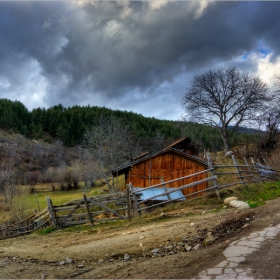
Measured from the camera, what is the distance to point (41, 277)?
571 cm

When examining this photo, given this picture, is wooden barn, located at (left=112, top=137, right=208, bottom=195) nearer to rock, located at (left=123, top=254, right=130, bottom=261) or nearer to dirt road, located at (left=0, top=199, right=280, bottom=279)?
dirt road, located at (left=0, top=199, right=280, bottom=279)

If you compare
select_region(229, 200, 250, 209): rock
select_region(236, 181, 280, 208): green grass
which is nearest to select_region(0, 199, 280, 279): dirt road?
select_region(229, 200, 250, 209): rock

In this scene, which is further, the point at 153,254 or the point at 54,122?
the point at 54,122

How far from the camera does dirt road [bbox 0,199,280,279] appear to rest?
472cm

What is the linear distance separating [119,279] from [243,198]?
7.92 m

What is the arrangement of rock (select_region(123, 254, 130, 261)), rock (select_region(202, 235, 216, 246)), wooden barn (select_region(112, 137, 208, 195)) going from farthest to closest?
wooden barn (select_region(112, 137, 208, 195)) < rock (select_region(123, 254, 130, 261)) < rock (select_region(202, 235, 216, 246))

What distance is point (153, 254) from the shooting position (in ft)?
20.0

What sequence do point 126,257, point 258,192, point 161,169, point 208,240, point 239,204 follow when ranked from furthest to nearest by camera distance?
point 161,169, point 258,192, point 239,204, point 126,257, point 208,240

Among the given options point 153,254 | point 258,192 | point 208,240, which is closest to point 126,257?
point 153,254

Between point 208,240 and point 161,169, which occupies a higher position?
point 161,169

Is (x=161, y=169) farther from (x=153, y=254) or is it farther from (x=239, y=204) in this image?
(x=153, y=254)

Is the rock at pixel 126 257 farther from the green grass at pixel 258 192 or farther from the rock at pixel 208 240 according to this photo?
the green grass at pixel 258 192

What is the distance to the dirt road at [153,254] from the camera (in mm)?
4718

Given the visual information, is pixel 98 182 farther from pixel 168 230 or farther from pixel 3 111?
pixel 3 111
